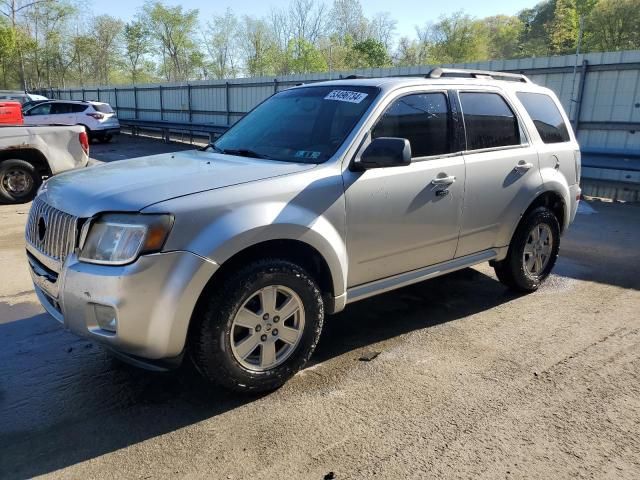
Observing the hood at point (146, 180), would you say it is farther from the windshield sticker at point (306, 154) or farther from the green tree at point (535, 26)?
the green tree at point (535, 26)

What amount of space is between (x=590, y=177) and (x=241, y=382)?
9724mm

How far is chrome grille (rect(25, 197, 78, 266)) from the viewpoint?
2855 mm

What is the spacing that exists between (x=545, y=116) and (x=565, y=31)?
6268 centimetres

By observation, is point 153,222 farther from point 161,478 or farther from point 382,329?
point 382,329

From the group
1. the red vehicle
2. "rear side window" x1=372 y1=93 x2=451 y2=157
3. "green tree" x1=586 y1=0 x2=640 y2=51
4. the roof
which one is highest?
"green tree" x1=586 y1=0 x2=640 y2=51

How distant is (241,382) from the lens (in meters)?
3.03

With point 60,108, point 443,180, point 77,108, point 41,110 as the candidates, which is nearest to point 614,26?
point 77,108

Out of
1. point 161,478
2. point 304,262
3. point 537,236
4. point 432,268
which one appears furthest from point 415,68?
point 161,478

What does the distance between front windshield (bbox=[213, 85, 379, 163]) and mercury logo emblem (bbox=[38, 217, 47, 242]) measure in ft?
4.59

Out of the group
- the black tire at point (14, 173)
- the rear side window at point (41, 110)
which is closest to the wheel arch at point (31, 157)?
the black tire at point (14, 173)

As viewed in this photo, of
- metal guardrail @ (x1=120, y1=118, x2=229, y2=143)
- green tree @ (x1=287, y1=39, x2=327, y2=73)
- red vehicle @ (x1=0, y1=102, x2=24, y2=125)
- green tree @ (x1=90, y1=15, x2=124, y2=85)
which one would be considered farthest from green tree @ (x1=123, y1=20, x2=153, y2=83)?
red vehicle @ (x1=0, y1=102, x2=24, y2=125)

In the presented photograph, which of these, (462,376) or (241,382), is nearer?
(241,382)

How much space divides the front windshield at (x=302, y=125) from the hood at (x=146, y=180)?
0.21 meters

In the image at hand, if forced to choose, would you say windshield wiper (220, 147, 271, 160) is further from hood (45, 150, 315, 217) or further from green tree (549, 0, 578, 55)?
green tree (549, 0, 578, 55)
